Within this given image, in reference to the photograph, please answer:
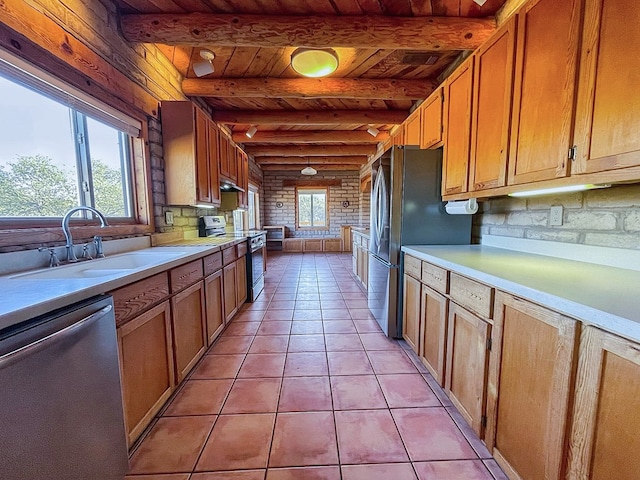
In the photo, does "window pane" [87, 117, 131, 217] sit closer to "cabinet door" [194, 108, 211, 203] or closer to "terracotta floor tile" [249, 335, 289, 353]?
"cabinet door" [194, 108, 211, 203]

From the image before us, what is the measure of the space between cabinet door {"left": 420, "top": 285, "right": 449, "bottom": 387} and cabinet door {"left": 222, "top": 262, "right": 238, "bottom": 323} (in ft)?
5.80

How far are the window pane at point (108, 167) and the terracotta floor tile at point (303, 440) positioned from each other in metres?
1.88

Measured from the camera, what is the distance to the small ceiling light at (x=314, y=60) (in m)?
2.19

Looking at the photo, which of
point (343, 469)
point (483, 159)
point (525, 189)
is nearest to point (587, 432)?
point (343, 469)

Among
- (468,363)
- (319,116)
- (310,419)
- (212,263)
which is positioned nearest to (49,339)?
(310,419)

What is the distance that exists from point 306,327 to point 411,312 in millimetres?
1064

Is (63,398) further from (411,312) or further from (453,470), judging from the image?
(411,312)

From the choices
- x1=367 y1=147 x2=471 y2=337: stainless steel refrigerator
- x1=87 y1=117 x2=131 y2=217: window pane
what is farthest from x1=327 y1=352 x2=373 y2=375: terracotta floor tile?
x1=87 y1=117 x2=131 y2=217: window pane

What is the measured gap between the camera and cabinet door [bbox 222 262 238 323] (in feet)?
8.52

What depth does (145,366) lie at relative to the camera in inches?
53.3

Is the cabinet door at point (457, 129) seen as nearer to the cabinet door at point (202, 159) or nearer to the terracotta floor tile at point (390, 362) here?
the terracotta floor tile at point (390, 362)

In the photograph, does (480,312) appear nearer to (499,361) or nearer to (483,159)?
(499,361)

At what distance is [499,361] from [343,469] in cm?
83

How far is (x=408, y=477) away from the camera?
45.7 inches
